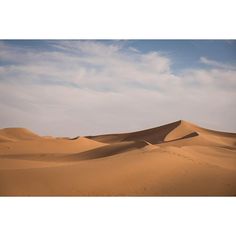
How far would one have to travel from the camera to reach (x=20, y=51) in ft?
20.1

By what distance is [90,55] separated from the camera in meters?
6.20

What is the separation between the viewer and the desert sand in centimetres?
559

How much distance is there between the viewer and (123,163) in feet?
19.8

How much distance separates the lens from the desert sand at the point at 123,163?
18.3ft
